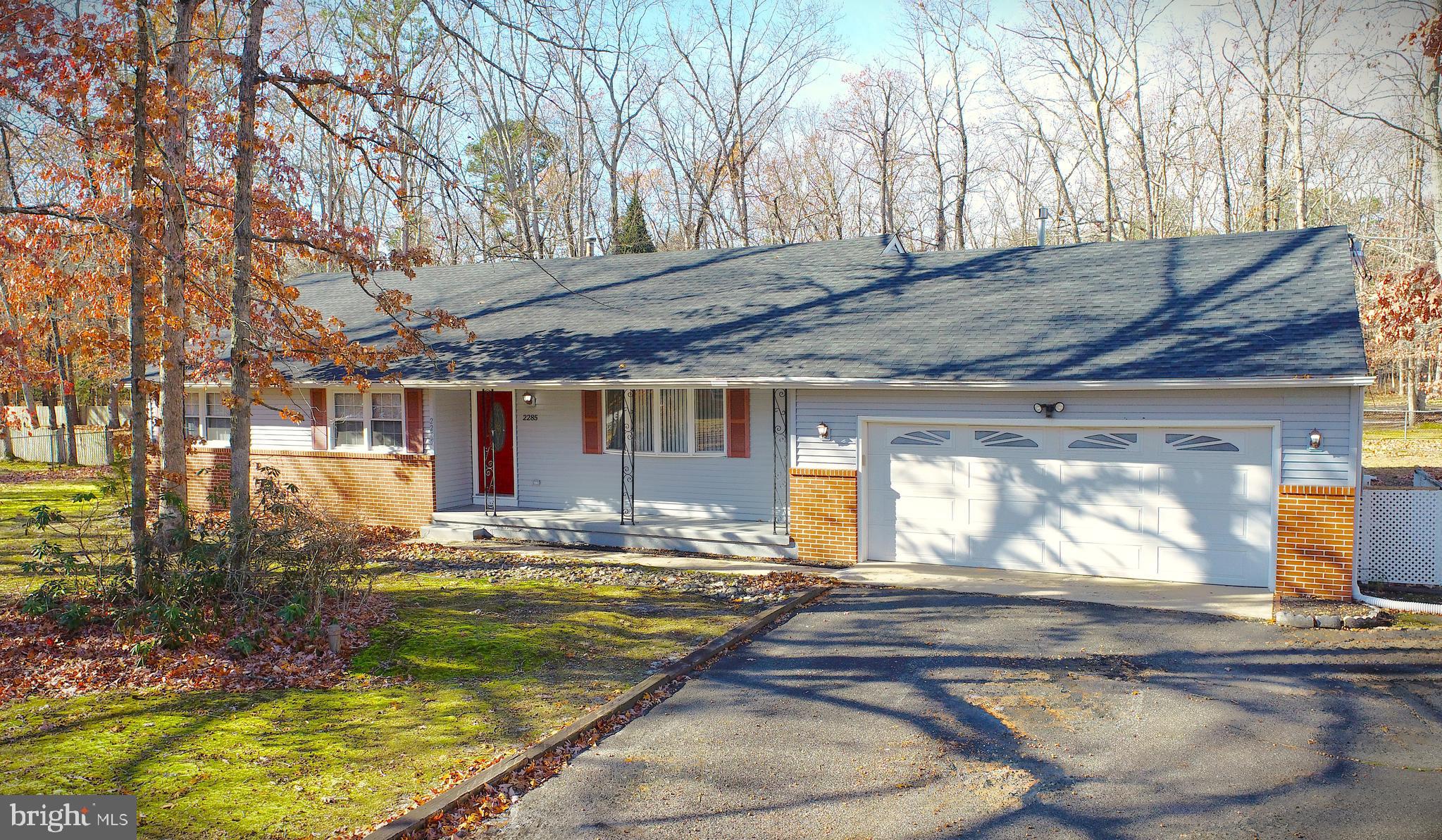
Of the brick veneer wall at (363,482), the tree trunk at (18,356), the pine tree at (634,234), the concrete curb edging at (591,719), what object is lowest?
the concrete curb edging at (591,719)

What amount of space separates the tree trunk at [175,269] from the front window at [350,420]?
496 centimetres

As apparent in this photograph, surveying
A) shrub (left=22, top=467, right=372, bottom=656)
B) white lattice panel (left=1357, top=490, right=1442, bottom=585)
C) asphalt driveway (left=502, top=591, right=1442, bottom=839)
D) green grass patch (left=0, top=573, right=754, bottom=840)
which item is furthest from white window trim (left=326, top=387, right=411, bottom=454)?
white lattice panel (left=1357, top=490, right=1442, bottom=585)

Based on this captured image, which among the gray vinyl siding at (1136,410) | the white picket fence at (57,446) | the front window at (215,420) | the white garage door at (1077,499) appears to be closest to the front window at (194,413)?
the front window at (215,420)

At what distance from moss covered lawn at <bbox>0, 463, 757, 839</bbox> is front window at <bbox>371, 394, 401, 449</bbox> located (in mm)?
6254

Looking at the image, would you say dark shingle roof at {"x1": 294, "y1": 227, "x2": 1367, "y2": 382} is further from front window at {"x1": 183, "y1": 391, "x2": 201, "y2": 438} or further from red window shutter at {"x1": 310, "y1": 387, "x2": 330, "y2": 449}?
A: front window at {"x1": 183, "y1": 391, "x2": 201, "y2": 438}

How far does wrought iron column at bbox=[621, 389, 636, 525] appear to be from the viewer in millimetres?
14609

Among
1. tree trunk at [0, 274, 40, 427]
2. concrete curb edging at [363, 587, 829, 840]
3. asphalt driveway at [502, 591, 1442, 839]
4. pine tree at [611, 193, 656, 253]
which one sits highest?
pine tree at [611, 193, 656, 253]

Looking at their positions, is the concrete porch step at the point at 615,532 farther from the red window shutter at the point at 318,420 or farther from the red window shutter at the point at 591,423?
the red window shutter at the point at 318,420

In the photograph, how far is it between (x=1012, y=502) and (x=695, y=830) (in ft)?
25.8

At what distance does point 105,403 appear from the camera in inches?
1439

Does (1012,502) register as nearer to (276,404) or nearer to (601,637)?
(601,637)

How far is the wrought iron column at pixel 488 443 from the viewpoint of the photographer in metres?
15.9

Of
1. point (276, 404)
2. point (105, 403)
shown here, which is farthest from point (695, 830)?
point (105, 403)

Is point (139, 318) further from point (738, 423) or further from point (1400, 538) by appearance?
point (1400, 538)
